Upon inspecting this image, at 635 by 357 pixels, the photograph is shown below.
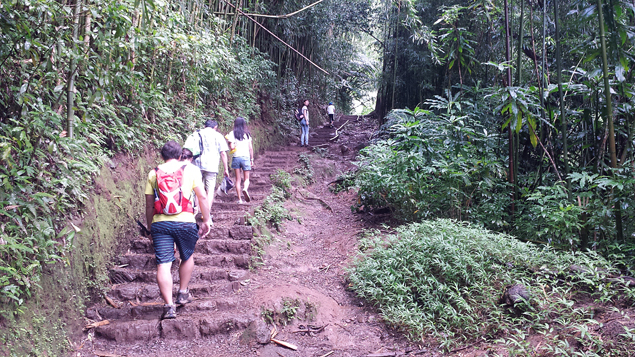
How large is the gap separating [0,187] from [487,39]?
27.2 feet

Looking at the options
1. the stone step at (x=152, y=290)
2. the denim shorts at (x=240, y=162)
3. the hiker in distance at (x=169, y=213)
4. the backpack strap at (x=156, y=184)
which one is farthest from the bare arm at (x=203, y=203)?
the denim shorts at (x=240, y=162)

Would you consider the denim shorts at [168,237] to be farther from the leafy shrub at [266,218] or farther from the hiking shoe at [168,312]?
the leafy shrub at [266,218]

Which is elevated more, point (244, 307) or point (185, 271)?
point (185, 271)

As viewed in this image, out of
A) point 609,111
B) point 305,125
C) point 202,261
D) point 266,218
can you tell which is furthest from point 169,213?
point 305,125

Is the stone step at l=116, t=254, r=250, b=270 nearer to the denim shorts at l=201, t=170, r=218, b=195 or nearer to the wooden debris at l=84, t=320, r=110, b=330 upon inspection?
the wooden debris at l=84, t=320, r=110, b=330

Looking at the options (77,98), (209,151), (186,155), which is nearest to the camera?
(77,98)

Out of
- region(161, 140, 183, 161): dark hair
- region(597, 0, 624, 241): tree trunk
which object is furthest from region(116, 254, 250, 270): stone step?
region(597, 0, 624, 241): tree trunk

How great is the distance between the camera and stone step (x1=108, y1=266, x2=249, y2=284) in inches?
159

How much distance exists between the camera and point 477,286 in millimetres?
3438

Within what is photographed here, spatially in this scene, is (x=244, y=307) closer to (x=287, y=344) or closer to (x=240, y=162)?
(x=287, y=344)

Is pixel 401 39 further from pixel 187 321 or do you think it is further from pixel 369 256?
pixel 187 321

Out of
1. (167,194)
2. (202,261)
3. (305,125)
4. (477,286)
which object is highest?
(305,125)

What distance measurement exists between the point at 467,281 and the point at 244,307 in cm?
211

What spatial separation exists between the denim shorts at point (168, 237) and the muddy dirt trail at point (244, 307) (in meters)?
0.60
